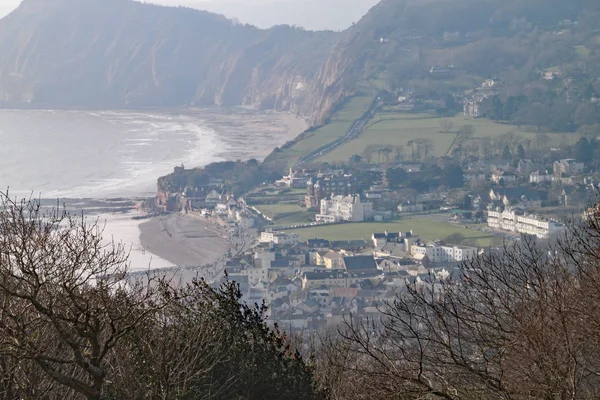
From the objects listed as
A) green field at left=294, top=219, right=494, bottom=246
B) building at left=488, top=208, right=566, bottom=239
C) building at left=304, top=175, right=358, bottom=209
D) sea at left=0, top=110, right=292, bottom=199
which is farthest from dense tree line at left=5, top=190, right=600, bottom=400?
building at left=304, top=175, right=358, bottom=209

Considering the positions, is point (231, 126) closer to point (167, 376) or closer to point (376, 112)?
point (376, 112)

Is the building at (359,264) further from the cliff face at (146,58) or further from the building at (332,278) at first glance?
the cliff face at (146,58)

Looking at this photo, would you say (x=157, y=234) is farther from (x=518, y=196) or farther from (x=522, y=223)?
(x=518, y=196)

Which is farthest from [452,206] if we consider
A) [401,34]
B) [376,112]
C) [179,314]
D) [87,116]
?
[401,34]

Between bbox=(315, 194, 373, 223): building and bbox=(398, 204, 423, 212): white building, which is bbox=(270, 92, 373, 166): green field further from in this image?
bbox=(315, 194, 373, 223): building

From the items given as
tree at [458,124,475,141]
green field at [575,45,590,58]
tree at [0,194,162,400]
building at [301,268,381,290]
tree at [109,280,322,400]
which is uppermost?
green field at [575,45,590,58]
